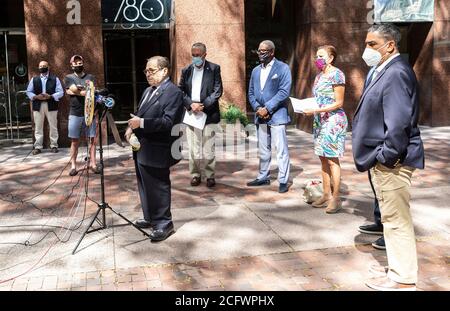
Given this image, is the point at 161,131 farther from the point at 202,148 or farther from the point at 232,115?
the point at 232,115

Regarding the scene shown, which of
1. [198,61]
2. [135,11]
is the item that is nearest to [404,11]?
[135,11]

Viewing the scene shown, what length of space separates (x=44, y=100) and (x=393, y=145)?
8.79 meters

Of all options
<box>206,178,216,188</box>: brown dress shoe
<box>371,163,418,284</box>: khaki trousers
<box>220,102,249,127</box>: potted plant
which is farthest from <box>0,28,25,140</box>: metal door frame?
<box>371,163,418,284</box>: khaki trousers

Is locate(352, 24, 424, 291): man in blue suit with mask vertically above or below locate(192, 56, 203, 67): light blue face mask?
below

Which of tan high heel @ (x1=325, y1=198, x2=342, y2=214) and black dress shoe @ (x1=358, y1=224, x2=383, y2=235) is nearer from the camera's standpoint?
black dress shoe @ (x1=358, y1=224, x2=383, y2=235)

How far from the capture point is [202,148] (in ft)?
26.6

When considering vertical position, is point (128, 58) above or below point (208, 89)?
above

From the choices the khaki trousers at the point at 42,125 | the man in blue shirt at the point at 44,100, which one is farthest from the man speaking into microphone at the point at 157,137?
the khaki trousers at the point at 42,125

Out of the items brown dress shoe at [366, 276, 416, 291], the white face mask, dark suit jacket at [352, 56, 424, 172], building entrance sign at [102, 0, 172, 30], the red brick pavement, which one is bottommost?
the red brick pavement

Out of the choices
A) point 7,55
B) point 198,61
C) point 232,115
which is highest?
point 7,55

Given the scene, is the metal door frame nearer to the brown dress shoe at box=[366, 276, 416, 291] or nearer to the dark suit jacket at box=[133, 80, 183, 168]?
the dark suit jacket at box=[133, 80, 183, 168]

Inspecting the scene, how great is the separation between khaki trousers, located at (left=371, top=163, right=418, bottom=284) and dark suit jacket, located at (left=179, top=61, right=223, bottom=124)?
3.98 meters

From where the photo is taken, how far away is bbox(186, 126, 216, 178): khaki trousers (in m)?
8.03

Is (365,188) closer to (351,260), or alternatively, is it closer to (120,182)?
(351,260)
